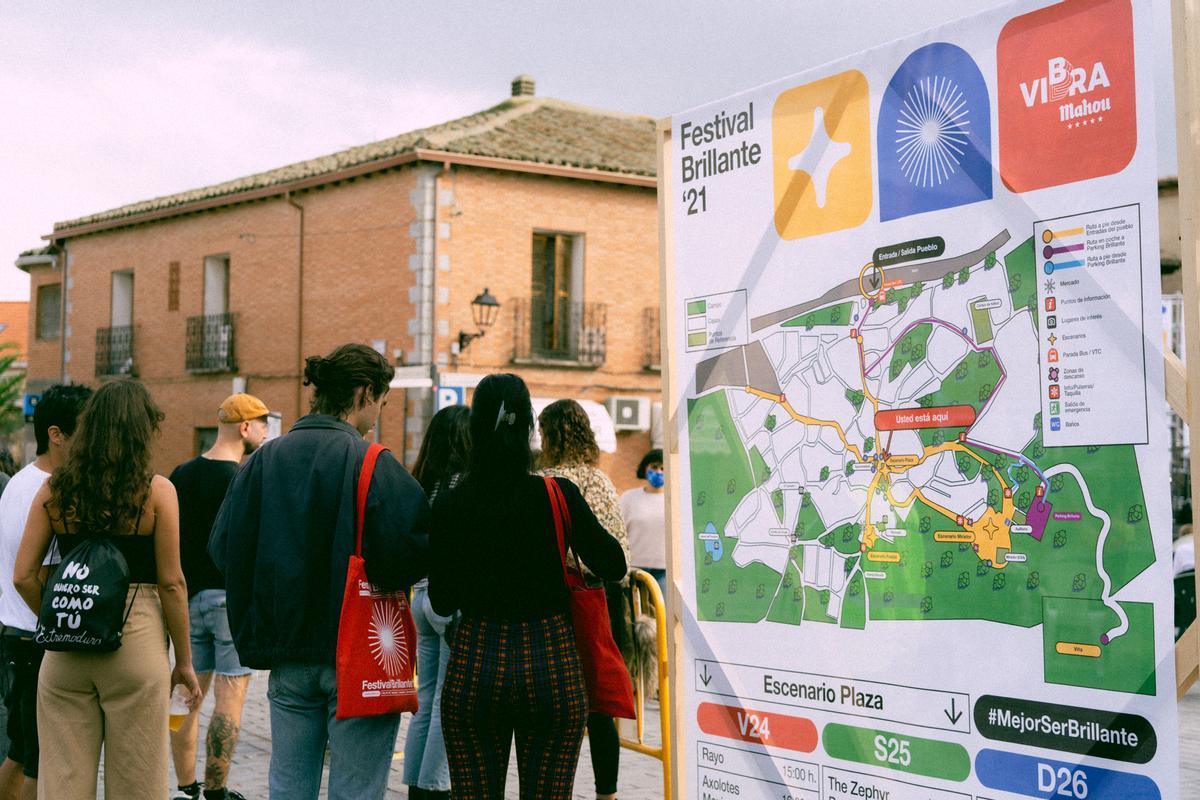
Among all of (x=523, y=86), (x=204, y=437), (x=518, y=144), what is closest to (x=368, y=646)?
(x=518, y=144)

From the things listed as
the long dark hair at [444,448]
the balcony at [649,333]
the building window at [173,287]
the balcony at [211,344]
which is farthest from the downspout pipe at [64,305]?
the long dark hair at [444,448]

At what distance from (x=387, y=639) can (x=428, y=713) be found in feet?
6.39

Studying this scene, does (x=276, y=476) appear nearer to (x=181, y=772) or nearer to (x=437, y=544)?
(x=437, y=544)

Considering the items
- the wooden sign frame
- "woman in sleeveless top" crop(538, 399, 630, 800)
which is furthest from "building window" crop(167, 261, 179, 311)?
the wooden sign frame

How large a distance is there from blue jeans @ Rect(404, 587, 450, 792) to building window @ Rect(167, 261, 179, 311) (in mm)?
23077

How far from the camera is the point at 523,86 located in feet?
92.2

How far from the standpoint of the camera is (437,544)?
3.94m

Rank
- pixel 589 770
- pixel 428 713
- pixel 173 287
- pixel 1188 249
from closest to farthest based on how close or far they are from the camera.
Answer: pixel 1188 249 < pixel 428 713 < pixel 589 770 < pixel 173 287

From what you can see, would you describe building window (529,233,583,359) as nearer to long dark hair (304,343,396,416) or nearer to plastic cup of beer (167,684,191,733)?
plastic cup of beer (167,684,191,733)

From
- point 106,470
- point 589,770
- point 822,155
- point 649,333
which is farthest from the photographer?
point 649,333

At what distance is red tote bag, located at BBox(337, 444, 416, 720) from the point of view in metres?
3.78

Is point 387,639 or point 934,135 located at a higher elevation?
point 934,135

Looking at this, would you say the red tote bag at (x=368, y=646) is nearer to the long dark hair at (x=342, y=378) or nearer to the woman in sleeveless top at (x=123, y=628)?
the long dark hair at (x=342, y=378)

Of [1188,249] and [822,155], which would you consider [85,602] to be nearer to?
Result: [822,155]
